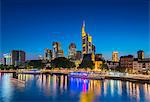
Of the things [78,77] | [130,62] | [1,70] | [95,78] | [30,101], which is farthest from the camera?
[1,70]

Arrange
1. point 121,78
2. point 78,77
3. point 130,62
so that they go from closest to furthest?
1. point 121,78
2. point 78,77
3. point 130,62

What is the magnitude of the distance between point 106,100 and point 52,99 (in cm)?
174

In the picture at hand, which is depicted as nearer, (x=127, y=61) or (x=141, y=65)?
(x=141, y=65)

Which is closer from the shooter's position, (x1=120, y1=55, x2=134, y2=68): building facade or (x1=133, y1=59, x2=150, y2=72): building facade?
(x1=133, y1=59, x2=150, y2=72): building facade

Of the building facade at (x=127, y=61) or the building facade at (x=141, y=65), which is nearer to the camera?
the building facade at (x=141, y=65)

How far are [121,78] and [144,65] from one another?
9.17 metres

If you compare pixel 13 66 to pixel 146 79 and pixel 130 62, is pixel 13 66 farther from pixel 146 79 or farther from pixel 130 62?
pixel 146 79

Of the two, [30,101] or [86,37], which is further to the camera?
[86,37]

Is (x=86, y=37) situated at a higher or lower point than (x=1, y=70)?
higher

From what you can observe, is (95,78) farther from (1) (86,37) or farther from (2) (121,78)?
(1) (86,37)

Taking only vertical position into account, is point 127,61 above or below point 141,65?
above

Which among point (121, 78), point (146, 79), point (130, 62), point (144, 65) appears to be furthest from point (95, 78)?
point (130, 62)

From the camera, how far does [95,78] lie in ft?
69.2

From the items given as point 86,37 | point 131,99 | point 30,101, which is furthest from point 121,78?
point 86,37
